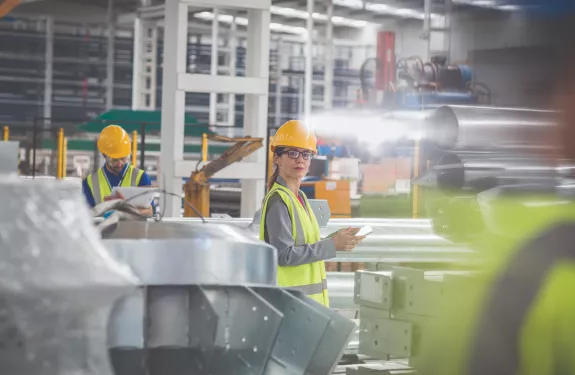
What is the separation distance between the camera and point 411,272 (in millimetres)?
3287

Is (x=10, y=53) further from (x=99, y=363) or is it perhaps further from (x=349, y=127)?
(x=99, y=363)

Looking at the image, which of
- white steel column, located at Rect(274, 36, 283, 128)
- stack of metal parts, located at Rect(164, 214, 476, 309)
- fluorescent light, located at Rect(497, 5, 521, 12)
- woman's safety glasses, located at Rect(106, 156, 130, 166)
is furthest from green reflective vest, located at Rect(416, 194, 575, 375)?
white steel column, located at Rect(274, 36, 283, 128)

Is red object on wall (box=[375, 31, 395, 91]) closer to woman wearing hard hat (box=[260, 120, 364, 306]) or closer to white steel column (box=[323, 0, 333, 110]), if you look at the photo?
white steel column (box=[323, 0, 333, 110])

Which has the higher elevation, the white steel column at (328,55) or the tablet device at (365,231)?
the white steel column at (328,55)

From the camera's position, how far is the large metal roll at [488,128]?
238cm

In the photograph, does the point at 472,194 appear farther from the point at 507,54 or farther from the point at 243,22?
the point at 243,22

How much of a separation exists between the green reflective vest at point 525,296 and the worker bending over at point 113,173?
4.51m

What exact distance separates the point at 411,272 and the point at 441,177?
67 centimetres

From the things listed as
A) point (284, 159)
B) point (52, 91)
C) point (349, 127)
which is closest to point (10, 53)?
point (52, 91)

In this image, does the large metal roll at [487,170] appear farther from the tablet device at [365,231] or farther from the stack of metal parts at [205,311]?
the tablet device at [365,231]

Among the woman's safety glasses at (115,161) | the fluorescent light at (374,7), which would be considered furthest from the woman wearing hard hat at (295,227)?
the fluorescent light at (374,7)

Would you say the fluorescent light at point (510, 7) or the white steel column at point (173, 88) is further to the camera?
the white steel column at point (173, 88)

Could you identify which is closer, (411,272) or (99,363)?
(99,363)

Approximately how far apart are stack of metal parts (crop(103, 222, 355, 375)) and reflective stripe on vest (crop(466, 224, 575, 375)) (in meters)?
0.32
